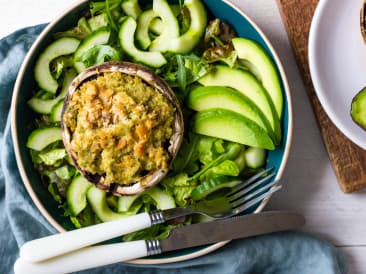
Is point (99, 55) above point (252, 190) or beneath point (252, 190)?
above

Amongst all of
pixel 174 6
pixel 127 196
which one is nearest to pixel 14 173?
pixel 127 196

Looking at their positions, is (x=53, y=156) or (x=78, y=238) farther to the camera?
(x=53, y=156)

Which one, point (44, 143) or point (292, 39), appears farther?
point (292, 39)

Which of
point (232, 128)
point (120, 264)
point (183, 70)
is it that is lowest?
point (120, 264)

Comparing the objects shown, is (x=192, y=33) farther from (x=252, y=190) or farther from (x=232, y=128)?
(x=252, y=190)

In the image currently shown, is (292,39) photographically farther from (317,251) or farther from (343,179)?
(317,251)

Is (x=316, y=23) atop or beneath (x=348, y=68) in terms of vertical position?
atop

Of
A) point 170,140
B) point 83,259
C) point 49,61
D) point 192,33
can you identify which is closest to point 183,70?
point 192,33
